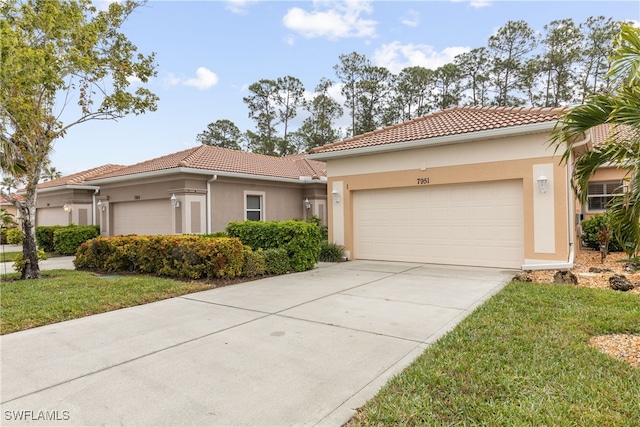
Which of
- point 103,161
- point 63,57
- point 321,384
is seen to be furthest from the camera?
point 103,161

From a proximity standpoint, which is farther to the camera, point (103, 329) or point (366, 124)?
point (366, 124)

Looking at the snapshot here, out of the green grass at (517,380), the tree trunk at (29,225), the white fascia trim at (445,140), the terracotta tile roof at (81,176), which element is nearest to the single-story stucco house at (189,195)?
the terracotta tile roof at (81,176)

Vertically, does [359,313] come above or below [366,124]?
below

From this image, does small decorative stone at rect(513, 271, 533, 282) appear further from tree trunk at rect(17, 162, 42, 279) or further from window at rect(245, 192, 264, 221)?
tree trunk at rect(17, 162, 42, 279)

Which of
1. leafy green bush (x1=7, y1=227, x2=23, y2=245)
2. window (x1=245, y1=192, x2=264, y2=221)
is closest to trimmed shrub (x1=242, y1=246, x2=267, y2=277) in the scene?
window (x1=245, y1=192, x2=264, y2=221)

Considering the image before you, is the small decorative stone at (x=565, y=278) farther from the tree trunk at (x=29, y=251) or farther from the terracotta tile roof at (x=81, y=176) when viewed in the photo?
the terracotta tile roof at (x=81, y=176)

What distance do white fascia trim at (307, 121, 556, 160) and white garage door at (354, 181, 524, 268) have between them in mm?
1248

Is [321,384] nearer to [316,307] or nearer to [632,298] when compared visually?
[316,307]

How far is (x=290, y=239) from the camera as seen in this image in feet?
32.4

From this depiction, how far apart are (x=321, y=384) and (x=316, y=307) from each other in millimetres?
2685

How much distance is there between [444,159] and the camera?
1033 centimetres

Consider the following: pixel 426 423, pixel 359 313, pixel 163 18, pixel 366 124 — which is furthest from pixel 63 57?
pixel 366 124

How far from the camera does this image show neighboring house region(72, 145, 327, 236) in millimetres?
13742

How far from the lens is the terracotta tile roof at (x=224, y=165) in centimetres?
1434
